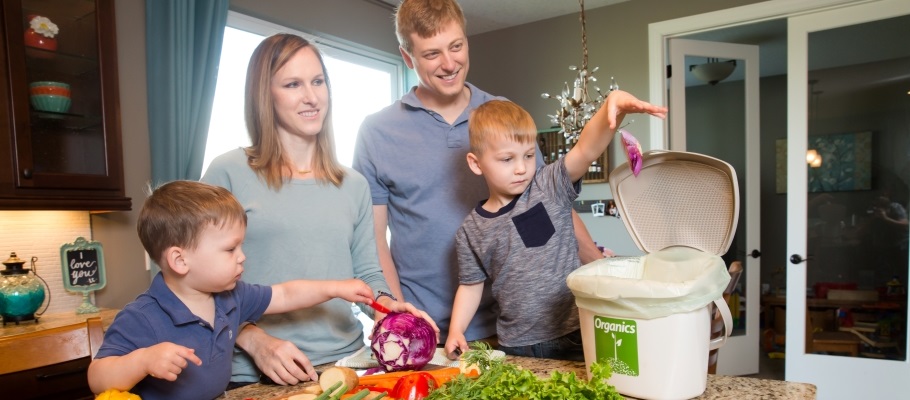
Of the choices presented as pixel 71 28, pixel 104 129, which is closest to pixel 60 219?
pixel 104 129

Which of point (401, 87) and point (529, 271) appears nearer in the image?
point (529, 271)

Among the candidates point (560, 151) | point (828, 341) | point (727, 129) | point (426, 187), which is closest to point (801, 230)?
point (828, 341)

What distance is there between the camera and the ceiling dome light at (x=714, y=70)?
449 centimetres

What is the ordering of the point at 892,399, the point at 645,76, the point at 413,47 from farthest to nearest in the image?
the point at 645,76, the point at 892,399, the point at 413,47

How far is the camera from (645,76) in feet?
14.2

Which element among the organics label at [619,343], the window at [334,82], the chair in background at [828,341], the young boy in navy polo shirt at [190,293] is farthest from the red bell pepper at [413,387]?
the chair in background at [828,341]

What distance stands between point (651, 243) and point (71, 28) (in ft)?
8.62

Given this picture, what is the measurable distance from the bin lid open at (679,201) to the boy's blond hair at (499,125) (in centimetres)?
23

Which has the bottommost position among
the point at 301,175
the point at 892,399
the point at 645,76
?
the point at 892,399

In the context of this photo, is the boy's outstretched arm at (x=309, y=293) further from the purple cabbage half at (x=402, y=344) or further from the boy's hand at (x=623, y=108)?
the boy's hand at (x=623, y=108)

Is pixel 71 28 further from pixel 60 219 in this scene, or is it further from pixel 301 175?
pixel 301 175

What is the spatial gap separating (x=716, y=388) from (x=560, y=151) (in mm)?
3801

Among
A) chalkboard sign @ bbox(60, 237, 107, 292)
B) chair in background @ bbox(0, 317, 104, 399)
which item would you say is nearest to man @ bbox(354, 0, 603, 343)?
chair in background @ bbox(0, 317, 104, 399)

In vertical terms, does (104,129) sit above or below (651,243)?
above
